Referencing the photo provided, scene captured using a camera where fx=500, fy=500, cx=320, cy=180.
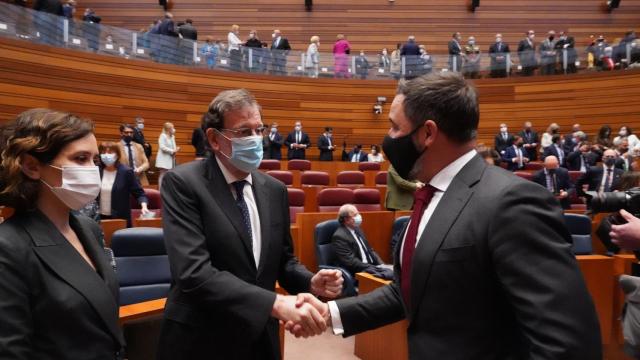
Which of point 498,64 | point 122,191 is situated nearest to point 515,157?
point 498,64

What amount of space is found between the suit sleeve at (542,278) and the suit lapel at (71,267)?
1.05 metres

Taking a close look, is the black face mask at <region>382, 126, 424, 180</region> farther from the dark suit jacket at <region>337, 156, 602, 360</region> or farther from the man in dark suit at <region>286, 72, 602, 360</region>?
the dark suit jacket at <region>337, 156, 602, 360</region>

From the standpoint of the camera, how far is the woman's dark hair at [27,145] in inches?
54.2

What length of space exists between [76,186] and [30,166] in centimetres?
13

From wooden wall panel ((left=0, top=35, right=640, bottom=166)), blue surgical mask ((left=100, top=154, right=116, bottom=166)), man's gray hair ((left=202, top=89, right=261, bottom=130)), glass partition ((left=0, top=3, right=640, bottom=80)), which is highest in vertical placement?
glass partition ((left=0, top=3, right=640, bottom=80))

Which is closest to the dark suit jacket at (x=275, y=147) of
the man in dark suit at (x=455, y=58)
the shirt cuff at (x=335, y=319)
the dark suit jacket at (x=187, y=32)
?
the dark suit jacket at (x=187, y=32)

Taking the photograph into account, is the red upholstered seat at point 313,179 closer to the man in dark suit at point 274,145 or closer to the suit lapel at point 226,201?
the man in dark suit at point 274,145

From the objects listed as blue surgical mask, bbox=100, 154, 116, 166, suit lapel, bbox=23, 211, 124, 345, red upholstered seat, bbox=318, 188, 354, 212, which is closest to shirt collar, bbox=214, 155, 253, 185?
suit lapel, bbox=23, 211, 124, 345

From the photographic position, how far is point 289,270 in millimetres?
1890

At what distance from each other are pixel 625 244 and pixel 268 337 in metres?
1.32

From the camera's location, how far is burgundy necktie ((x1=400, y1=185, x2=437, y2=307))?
127cm

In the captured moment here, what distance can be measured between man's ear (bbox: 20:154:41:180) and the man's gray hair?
59 cm

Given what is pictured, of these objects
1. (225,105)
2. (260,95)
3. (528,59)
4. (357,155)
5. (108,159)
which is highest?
(528,59)

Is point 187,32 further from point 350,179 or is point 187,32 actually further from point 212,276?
point 212,276
